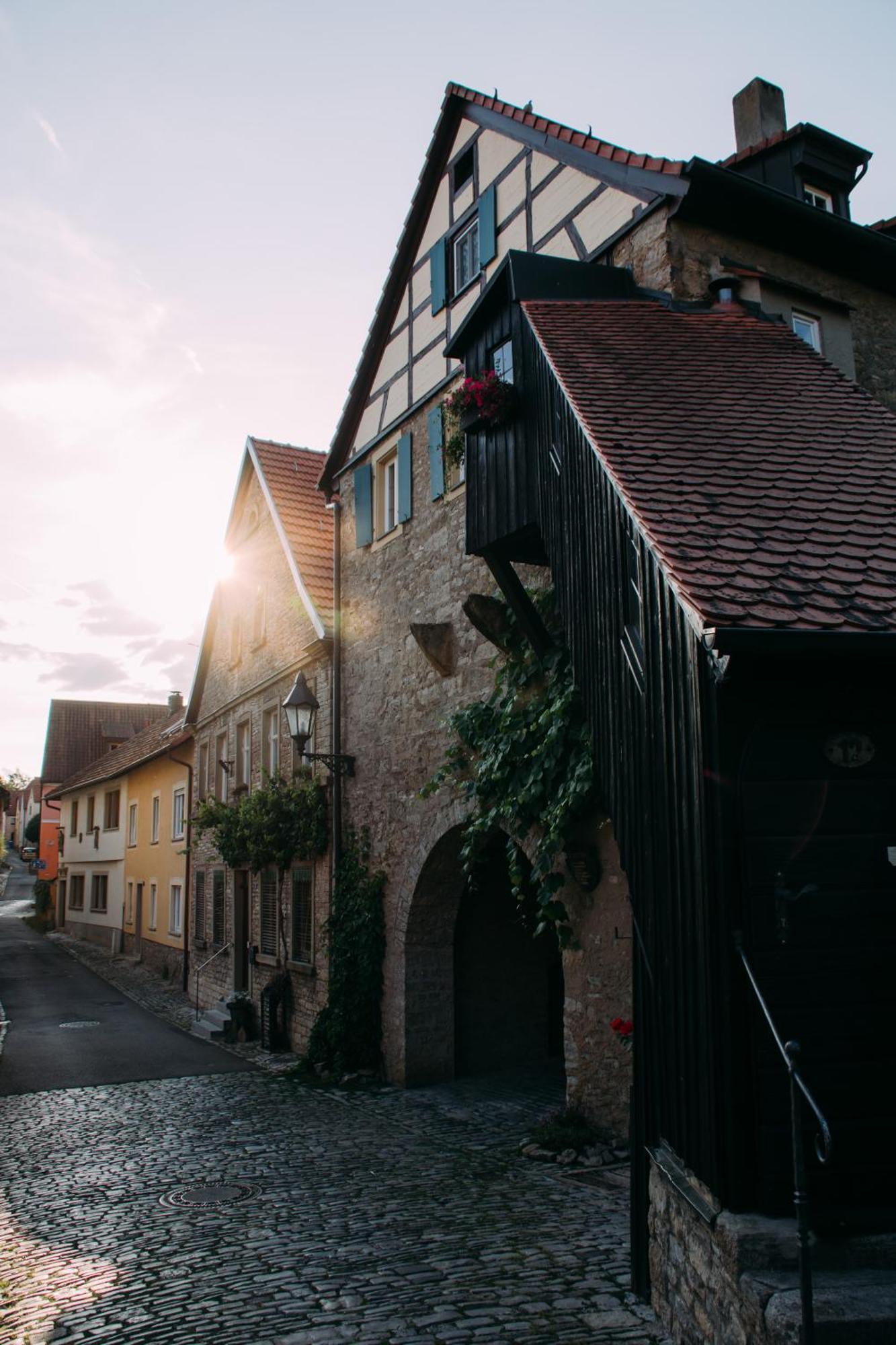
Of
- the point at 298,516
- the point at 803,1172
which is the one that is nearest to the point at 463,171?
the point at 298,516

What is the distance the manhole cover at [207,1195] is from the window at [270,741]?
9.36m

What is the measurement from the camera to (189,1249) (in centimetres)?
655

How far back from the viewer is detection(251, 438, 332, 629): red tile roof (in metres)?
15.4

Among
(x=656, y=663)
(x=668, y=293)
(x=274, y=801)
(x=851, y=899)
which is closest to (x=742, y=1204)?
(x=851, y=899)

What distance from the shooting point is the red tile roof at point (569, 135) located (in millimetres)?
8492

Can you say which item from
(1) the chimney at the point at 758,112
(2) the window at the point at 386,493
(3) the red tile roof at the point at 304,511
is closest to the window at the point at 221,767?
(3) the red tile roof at the point at 304,511

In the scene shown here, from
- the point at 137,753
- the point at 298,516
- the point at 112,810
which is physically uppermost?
the point at 298,516

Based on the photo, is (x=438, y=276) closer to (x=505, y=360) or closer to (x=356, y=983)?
(x=505, y=360)

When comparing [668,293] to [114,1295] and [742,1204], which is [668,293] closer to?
[742,1204]

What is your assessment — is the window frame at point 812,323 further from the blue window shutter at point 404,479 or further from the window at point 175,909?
the window at point 175,909

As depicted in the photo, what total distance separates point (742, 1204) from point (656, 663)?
2.31 m

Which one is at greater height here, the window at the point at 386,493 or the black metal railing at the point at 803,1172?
the window at the point at 386,493

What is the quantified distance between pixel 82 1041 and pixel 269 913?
11.5ft

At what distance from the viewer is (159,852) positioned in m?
28.2
